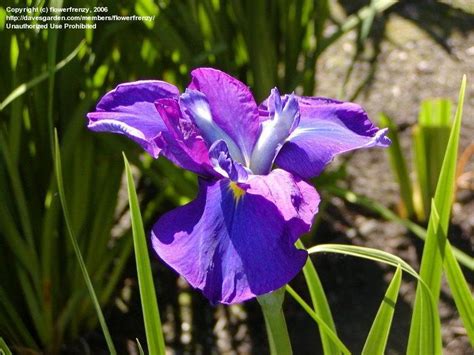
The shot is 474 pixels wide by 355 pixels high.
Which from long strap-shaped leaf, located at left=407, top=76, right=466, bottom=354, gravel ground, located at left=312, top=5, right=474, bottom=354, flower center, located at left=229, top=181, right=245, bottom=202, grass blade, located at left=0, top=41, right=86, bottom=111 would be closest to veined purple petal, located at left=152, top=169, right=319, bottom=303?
flower center, located at left=229, top=181, right=245, bottom=202

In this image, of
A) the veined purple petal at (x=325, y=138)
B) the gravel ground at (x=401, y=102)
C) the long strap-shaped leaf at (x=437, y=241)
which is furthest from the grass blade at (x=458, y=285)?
the gravel ground at (x=401, y=102)

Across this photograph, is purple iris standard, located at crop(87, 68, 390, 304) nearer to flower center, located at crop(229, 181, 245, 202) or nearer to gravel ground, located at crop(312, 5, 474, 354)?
flower center, located at crop(229, 181, 245, 202)

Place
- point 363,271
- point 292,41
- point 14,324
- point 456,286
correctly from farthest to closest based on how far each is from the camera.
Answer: point 363,271 < point 292,41 < point 14,324 < point 456,286

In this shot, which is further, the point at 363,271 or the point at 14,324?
the point at 363,271

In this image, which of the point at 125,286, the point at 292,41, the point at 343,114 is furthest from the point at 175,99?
the point at 125,286

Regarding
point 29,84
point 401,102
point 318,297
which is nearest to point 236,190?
point 318,297

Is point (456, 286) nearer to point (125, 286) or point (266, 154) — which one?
point (266, 154)
